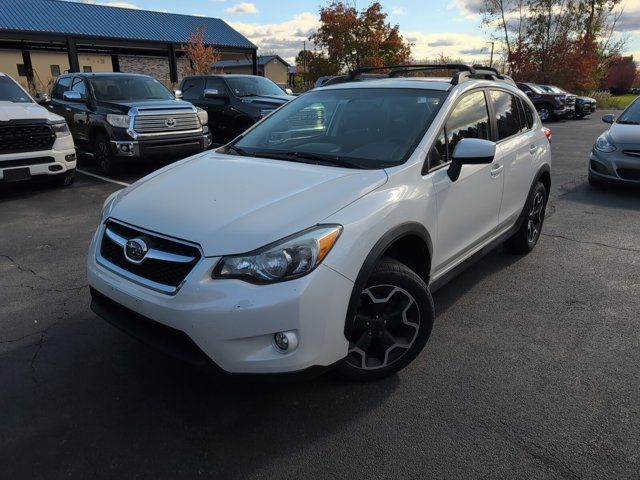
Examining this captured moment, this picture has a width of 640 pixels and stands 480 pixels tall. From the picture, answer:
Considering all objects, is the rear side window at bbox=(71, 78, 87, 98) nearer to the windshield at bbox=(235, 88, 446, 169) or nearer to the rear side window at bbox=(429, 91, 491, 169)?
the windshield at bbox=(235, 88, 446, 169)

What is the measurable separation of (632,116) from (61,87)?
11090 millimetres

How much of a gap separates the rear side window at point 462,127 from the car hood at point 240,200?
60 cm

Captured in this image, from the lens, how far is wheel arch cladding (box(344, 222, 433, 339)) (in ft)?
8.24

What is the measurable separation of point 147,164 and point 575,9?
1465 inches

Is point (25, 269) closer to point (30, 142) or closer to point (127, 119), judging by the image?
point (30, 142)

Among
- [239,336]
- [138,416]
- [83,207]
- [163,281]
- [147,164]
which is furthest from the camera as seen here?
[147,164]

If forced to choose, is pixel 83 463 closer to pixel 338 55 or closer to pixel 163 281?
pixel 163 281

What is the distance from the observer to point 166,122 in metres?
9.00

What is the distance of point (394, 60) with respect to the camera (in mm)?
30141

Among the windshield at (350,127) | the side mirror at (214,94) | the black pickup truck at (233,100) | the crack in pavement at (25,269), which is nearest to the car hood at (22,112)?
the crack in pavement at (25,269)

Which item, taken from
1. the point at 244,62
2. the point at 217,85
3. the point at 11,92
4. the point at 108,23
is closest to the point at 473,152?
the point at 11,92

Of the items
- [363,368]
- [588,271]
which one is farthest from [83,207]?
[588,271]

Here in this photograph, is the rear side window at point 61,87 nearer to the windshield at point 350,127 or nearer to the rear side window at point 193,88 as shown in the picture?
the rear side window at point 193,88

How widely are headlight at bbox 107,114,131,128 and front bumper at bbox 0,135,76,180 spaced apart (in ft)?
3.19
